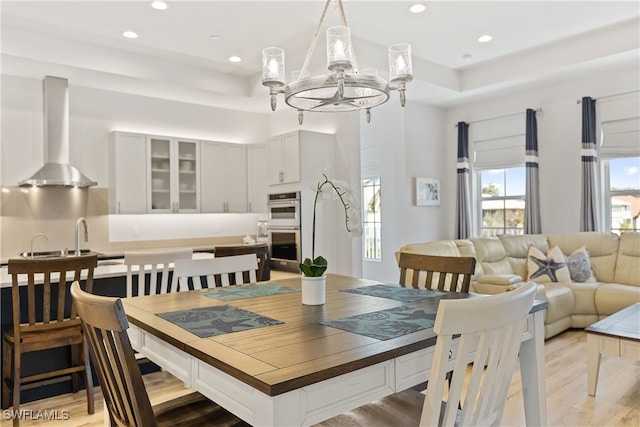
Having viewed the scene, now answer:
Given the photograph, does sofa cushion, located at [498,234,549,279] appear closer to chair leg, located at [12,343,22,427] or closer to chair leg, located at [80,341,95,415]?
chair leg, located at [80,341,95,415]

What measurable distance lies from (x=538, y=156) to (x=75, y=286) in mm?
5696

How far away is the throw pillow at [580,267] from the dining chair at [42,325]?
4.63 metres

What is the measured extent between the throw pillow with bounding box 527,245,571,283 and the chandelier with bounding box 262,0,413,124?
10.9 feet

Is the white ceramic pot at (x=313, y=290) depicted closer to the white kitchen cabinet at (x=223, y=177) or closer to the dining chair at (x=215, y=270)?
the dining chair at (x=215, y=270)

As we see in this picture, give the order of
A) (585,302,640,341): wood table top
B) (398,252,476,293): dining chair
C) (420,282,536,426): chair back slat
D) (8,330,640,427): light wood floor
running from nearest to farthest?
(420,282,536,426): chair back slat
(398,252,476,293): dining chair
(8,330,640,427): light wood floor
(585,302,640,341): wood table top

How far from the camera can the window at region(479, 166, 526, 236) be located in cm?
606

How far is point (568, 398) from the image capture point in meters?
2.85

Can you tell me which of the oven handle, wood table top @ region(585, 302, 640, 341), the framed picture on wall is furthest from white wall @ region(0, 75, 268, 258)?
wood table top @ region(585, 302, 640, 341)

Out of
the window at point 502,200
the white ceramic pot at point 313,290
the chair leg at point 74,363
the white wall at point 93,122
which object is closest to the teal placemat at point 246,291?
the white ceramic pot at point 313,290

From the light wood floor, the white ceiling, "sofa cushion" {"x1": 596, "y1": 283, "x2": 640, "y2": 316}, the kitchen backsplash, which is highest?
the white ceiling

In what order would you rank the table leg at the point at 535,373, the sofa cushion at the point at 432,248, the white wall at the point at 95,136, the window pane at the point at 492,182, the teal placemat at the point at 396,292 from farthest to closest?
the window pane at the point at 492,182
the white wall at the point at 95,136
the sofa cushion at the point at 432,248
the teal placemat at the point at 396,292
the table leg at the point at 535,373

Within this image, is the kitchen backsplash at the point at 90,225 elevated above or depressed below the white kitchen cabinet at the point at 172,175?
below

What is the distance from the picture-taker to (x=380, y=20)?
13.5ft

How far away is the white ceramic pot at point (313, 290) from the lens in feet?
6.28
